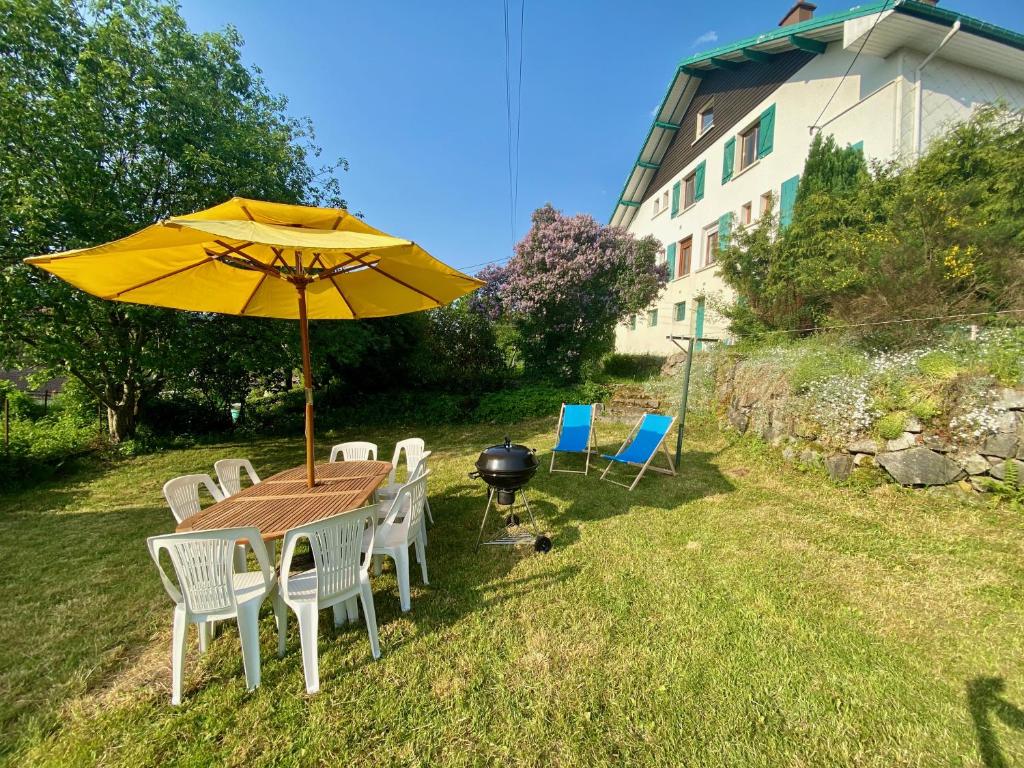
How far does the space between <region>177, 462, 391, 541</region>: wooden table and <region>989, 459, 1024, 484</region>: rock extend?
5.68m

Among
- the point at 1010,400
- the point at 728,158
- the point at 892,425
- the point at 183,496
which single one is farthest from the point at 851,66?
the point at 183,496

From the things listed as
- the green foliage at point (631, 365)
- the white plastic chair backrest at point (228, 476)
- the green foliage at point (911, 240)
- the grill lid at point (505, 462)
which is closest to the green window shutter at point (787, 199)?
the green foliage at point (911, 240)

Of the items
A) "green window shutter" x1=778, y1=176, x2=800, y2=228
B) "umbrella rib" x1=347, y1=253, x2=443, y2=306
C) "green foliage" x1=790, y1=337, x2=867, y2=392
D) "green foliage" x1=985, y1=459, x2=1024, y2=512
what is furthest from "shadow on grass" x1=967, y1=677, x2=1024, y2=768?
"green window shutter" x1=778, y1=176, x2=800, y2=228

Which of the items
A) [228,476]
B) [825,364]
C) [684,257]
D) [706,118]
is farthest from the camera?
[684,257]

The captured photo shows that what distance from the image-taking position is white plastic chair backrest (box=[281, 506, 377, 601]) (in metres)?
1.95

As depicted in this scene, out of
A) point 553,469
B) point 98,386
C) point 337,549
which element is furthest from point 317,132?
point 337,549

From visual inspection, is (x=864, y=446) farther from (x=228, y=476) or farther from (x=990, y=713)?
(x=228, y=476)

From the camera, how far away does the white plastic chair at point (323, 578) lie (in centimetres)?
197

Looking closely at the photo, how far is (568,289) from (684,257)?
6.22 meters

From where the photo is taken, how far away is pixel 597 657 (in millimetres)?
2191

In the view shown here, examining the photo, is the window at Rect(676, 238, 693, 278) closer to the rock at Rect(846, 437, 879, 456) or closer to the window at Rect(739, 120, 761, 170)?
the window at Rect(739, 120, 761, 170)

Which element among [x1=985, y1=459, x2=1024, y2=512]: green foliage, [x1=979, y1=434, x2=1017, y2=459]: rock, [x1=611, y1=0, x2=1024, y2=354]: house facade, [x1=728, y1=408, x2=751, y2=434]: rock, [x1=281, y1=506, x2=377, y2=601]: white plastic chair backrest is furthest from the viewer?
[x1=611, y1=0, x2=1024, y2=354]: house facade

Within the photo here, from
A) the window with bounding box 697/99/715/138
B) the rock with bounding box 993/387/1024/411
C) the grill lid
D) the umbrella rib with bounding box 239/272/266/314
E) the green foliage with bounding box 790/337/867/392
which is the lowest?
the grill lid

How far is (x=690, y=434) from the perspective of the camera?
702 centimetres
